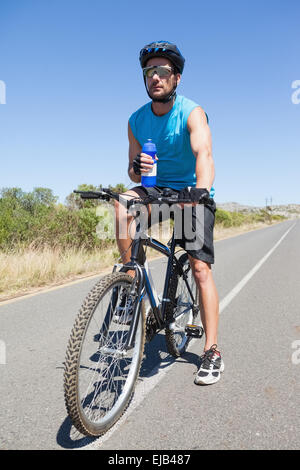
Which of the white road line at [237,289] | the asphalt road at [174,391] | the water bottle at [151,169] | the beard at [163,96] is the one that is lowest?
the white road line at [237,289]

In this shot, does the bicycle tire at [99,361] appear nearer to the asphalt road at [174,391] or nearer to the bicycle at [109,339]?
the bicycle at [109,339]

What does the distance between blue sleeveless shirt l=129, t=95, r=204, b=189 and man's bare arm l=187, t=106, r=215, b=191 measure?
80mm

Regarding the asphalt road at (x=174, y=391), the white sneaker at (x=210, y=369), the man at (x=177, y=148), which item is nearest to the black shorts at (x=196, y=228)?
the man at (x=177, y=148)

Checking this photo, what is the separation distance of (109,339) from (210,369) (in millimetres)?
1073

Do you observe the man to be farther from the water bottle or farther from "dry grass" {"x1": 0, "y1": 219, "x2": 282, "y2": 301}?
"dry grass" {"x1": 0, "y1": 219, "x2": 282, "y2": 301}

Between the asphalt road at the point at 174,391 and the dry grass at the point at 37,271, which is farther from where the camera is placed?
the dry grass at the point at 37,271

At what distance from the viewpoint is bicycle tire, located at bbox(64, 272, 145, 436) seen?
210 centimetres

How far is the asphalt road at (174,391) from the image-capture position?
2314mm

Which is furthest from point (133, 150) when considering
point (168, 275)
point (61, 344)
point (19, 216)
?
point (19, 216)

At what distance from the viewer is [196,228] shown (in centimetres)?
302

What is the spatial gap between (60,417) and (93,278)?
18.7ft

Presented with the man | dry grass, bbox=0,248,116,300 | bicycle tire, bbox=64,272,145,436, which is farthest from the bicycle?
dry grass, bbox=0,248,116,300

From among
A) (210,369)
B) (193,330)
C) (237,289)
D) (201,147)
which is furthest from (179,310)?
(237,289)

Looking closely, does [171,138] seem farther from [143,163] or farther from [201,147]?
[143,163]
